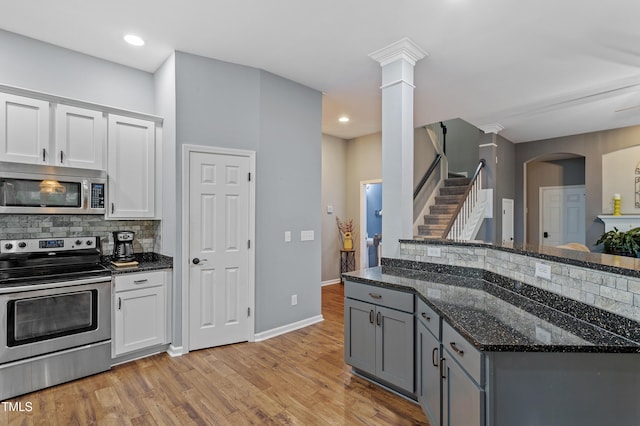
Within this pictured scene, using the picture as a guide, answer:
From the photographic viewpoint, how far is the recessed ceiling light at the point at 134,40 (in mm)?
2963

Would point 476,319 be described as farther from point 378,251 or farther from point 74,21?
point 378,251

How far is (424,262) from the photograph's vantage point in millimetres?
2887

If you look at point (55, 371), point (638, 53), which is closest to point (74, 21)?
point (55, 371)

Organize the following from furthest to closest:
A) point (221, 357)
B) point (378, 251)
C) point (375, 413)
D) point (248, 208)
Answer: point (378, 251)
point (248, 208)
point (221, 357)
point (375, 413)

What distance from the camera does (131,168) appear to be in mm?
3293

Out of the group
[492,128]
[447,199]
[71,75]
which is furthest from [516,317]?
[447,199]

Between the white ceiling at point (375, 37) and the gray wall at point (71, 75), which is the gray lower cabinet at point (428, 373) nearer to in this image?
the white ceiling at point (375, 37)

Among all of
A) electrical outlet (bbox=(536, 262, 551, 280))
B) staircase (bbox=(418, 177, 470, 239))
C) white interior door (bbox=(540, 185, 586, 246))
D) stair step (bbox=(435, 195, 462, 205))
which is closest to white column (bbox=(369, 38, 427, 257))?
electrical outlet (bbox=(536, 262, 551, 280))

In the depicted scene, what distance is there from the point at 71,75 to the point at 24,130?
2.72ft

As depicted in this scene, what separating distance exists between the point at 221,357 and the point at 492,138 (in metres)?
5.85

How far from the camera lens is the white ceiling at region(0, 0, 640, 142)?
8.38ft

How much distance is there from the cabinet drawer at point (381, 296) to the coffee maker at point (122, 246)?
2.30 metres

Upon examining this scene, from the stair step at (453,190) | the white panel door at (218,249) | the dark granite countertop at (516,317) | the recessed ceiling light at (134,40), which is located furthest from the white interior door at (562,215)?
the recessed ceiling light at (134,40)

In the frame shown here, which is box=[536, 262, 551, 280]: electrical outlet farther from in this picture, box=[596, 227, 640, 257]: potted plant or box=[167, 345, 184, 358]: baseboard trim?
box=[596, 227, 640, 257]: potted plant
